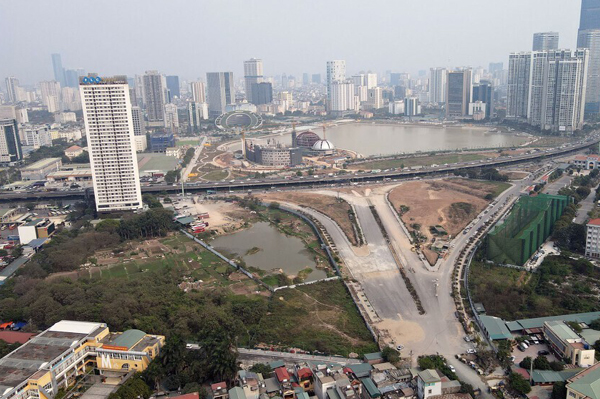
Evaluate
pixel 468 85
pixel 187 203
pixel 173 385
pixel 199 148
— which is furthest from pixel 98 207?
pixel 468 85

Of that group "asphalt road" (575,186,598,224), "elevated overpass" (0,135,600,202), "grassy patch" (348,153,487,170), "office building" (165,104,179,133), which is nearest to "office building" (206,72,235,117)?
"office building" (165,104,179,133)

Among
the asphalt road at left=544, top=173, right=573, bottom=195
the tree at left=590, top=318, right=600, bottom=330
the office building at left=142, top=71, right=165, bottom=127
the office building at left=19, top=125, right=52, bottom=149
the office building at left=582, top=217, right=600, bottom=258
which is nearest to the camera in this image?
the tree at left=590, top=318, right=600, bottom=330

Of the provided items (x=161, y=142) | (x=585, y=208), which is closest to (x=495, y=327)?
(x=585, y=208)

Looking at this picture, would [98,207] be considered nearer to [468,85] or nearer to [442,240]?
[442,240]

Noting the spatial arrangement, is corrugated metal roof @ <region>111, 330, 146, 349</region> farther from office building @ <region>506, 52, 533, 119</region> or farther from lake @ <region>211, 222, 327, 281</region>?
office building @ <region>506, 52, 533, 119</region>

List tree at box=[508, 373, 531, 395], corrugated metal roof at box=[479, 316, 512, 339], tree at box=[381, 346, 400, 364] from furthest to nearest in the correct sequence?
corrugated metal roof at box=[479, 316, 512, 339] → tree at box=[381, 346, 400, 364] → tree at box=[508, 373, 531, 395]

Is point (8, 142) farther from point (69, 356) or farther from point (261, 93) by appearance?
point (261, 93)
